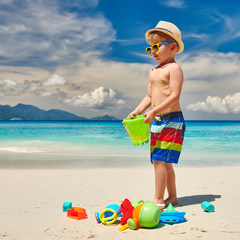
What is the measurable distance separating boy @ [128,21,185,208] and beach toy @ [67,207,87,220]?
0.84 metres

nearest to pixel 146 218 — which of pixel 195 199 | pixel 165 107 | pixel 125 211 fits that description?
pixel 125 211

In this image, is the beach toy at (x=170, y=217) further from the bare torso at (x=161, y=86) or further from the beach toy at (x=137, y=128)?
the bare torso at (x=161, y=86)

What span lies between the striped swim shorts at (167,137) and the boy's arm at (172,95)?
139 mm

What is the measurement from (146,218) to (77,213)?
795mm

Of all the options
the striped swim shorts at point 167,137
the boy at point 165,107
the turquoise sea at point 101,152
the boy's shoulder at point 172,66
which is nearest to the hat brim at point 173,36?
the boy at point 165,107

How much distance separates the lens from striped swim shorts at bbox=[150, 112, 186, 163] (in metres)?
3.50

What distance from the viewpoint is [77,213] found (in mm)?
3215

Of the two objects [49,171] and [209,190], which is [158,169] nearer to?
[209,190]

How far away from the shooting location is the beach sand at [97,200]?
2.76m

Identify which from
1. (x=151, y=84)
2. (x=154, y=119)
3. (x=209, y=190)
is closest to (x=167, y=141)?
(x=154, y=119)

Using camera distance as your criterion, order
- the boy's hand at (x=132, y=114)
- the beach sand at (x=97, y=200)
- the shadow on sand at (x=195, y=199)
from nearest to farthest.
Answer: the beach sand at (x=97, y=200) < the boy's hand at (x=132, y=114) < the shadow on sand at (x=195, y=199)

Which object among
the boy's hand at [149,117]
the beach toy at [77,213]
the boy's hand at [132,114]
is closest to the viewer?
the beach toy at [77,213]

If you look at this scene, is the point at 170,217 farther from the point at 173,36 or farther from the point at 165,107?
the point at 173,36

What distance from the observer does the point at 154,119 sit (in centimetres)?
363
